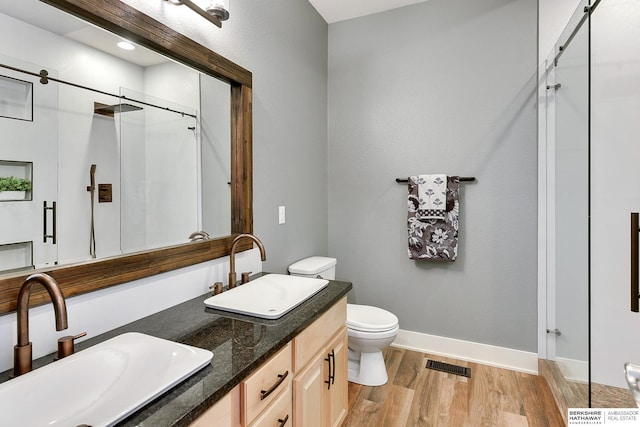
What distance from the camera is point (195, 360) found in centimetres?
88

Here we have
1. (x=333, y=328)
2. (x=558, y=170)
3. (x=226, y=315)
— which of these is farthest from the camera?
(x=558, y=170)

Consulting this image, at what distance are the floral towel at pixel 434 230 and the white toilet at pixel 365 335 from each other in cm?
59

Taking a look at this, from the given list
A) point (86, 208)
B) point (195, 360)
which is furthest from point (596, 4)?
point (86, 208)

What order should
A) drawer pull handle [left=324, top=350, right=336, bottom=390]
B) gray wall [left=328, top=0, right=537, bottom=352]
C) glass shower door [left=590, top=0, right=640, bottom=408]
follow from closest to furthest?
drawer pull handle [left=324, top=350, right=336, bottom=390] → glass shower door [left=590, top=0, right=640, bottom=408] → gray wall [left=328, top=0, right=537, bottom=352]

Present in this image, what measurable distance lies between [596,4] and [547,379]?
7.21ft

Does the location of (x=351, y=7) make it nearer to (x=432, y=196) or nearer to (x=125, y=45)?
(x=432, y=196)

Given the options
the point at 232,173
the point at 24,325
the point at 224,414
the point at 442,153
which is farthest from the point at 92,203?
the point at 442,153

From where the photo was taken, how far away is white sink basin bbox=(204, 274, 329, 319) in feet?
4.21

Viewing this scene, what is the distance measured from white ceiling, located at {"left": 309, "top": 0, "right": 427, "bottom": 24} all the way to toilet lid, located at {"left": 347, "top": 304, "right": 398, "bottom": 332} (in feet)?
7.54

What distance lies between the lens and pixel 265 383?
101 cm

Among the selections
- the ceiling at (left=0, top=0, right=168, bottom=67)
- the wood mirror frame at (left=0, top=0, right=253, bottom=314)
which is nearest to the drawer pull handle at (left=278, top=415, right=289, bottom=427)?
the wood mirror frame at (left=0, top=0, right=253, bottom=314)

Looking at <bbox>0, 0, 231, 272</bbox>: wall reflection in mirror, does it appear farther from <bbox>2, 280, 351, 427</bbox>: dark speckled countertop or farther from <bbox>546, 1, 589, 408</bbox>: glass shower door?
<bbox>546, 1, 589, 408</bbox>: glass shower door

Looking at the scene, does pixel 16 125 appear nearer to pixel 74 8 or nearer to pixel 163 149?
pixel 74 8

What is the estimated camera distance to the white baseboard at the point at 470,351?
7.61ft
